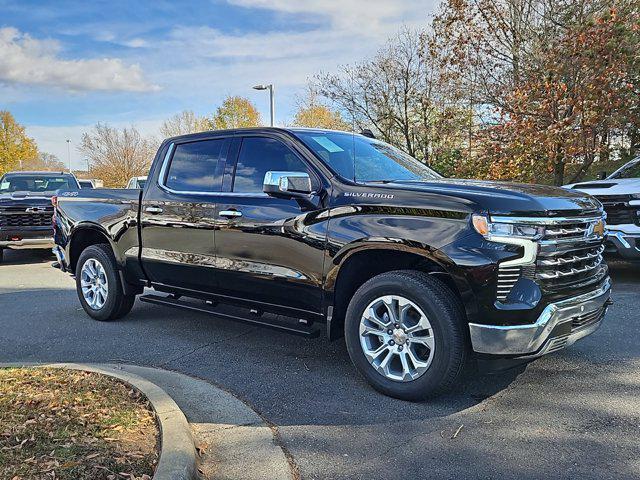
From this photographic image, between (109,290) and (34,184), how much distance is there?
840 cm

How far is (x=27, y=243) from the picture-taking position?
11.0 metres

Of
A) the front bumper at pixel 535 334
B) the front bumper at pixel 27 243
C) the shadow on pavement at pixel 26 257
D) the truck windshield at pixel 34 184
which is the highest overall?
the truck windshield at pixel 34 184

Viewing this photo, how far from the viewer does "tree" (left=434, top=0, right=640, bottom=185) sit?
39.5 ft

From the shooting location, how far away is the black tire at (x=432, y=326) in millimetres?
3584

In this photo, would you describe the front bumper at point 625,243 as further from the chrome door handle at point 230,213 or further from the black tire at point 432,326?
the chrome door handle at point 230,213

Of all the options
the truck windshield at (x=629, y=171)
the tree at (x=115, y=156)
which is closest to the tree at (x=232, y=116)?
the tree at (x=115, y=156)

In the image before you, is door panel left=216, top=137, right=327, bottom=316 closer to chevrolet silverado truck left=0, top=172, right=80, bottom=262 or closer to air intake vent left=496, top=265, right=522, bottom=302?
air intake vent left=496, top=265, right=522, bottom=302

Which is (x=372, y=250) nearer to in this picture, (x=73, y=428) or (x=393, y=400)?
(x=393, y=400)

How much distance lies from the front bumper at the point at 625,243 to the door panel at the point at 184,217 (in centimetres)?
519

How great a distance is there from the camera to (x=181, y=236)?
5.16 m

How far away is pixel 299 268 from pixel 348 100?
1719 cm

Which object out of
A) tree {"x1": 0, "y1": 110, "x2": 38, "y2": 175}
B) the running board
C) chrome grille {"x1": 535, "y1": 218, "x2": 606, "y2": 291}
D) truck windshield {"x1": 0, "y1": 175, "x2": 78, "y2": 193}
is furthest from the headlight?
tree {"x1": 0, "y1": 110, "x2": 38, "y2": 175}

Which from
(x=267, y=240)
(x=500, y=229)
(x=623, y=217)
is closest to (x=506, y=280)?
(x=500, y=229)

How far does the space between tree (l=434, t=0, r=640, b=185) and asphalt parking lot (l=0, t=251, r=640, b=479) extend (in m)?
7.29
